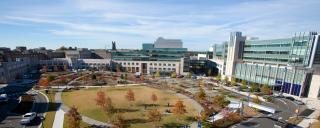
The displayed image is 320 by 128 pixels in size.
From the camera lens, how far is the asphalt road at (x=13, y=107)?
40719 mm

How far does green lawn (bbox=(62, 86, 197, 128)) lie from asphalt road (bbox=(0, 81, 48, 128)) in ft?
22.1

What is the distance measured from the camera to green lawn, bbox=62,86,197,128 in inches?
1712

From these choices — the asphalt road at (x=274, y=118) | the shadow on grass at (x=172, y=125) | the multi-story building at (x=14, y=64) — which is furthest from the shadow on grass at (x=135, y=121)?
the multi-story building at (x=14, y=64)

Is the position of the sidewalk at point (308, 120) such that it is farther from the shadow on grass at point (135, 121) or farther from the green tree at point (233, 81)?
the shadow on grass at point (135, 121)

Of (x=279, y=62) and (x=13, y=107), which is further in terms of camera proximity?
(x=279, y=62)

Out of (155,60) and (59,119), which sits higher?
(155,60)

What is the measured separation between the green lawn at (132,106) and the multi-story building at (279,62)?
45760mm

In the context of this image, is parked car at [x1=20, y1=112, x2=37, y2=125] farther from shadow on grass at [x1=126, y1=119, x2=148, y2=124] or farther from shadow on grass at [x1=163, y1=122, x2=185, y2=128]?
shadow on grass at [x1=163, y1=122, x2=185, y2=128]

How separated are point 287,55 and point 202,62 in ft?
201

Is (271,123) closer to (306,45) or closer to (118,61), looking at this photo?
(306,45)

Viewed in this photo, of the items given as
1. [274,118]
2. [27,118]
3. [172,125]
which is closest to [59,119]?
[27,118]

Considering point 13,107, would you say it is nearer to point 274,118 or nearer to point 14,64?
point 14,64

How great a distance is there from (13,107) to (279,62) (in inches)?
3900

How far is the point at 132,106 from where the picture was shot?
53.9m
